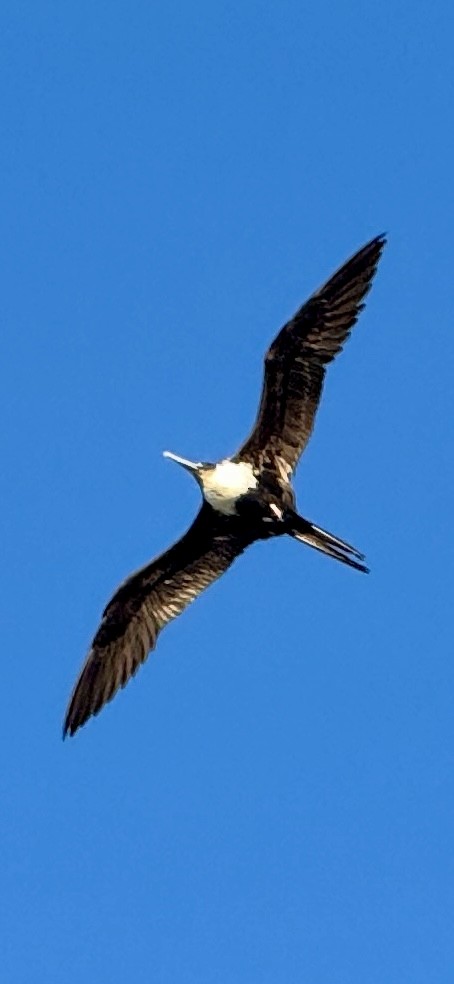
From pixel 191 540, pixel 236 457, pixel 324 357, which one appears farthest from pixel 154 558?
pixel 324 357

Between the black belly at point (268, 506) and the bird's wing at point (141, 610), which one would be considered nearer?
the black belly at point (268, 506)

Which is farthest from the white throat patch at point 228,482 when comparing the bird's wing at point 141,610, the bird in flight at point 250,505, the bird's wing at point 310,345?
the bird's wing at point 141,610

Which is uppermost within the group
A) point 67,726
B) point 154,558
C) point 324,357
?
point 324,357

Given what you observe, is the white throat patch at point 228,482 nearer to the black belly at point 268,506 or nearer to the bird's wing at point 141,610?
the black belly at point 268,506

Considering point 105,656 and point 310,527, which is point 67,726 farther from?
point 310,527

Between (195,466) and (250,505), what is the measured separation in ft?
1.76

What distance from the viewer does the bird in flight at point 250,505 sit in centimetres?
1467

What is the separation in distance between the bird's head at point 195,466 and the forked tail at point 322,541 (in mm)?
794

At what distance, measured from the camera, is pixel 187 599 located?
16188 millimetres

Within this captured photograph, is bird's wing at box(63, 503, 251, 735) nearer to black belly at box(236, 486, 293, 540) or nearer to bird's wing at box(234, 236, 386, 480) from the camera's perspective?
black belly at box(236, 486, 293, 540)

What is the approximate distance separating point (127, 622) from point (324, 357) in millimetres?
2990

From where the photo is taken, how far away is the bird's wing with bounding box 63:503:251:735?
16.0 m

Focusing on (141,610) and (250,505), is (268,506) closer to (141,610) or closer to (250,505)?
(250,505)

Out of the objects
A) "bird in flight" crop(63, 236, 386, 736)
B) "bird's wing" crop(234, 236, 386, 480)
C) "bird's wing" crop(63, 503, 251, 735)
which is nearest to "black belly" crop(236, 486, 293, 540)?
"bird in flight" crop(63, 236, 386, 736)
